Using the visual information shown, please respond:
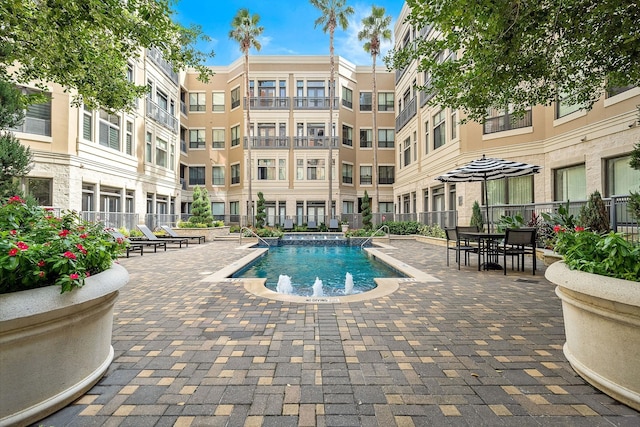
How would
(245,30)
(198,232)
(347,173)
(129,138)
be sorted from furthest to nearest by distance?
(347,173) → (245,30) → (129,138) → (198,232)

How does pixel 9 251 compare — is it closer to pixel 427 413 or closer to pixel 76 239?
pixel 76 239

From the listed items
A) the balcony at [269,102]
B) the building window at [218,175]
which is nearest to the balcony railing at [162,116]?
the building window at [218,175]

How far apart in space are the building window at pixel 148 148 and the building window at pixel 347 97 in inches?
672

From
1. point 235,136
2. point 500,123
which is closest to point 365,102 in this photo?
point 235,136

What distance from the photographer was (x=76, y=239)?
2525 mm

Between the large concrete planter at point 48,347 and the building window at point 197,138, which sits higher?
the building window at point 197,138

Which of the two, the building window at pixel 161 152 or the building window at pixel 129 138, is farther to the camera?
the building window at pixel 161 152

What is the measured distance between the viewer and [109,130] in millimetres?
16062

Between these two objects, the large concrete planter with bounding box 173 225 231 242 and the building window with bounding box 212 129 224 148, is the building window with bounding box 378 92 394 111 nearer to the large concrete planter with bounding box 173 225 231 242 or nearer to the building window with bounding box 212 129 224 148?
the building window with bounding box 212 129 224 148

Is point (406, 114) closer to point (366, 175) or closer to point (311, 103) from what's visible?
point (366, 175)

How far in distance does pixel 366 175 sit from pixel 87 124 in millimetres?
21896

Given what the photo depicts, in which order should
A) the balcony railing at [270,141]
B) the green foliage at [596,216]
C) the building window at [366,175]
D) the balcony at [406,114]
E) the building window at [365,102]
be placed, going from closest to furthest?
the green foliage at [596,216], the balcony at [406,114], the balcony railing at [270,141], the building window at [366,175], the building window at [365,102]

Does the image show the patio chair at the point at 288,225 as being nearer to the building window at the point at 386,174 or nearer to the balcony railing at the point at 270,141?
the balcony railing at the point at 270,141

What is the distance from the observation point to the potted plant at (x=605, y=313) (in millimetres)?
2094
